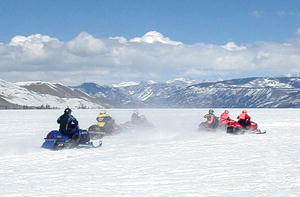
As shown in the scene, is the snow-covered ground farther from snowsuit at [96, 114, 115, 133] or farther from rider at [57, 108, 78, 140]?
snowsuit at [96, 114, 115, 133]

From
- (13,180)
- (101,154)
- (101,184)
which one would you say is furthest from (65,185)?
(101,154)

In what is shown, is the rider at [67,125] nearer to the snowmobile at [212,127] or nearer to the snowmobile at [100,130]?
the snowmobile at [100,130]

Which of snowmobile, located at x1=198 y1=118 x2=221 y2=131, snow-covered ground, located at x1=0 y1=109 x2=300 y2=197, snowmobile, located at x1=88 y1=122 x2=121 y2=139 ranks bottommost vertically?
snow-covered ground, located at x1=0 y1=109 x2=300 y2=197

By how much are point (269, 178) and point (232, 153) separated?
6.25 meters

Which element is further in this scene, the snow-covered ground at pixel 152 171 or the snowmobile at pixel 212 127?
the snowmobile at pixel 212 127

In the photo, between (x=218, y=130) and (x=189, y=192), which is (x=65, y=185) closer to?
(x=189, y=192)

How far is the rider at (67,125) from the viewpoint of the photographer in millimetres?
19641

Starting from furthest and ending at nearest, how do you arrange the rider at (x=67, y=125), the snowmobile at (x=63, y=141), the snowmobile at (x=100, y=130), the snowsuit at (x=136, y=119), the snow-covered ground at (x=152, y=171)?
the snowsuit at (x=136, y=119)
the snowmobile at (x=100, y=130)
the rider at (x=67, y=125)
the snowmobile at (x=63, y=141)
the snow-covered ground at (x=152, y=171)

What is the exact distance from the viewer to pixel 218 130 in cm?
2969

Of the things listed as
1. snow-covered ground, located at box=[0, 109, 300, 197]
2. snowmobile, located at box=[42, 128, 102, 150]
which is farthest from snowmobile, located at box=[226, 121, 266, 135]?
snowmobile, located at box=[42, 128, 102, 150]

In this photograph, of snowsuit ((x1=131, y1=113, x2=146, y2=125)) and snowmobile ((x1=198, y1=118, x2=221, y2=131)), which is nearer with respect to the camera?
snowmobile ((x1=198, y1=118, x2=221, y2=131))

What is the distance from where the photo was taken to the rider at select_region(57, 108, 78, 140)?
19641 millimetres

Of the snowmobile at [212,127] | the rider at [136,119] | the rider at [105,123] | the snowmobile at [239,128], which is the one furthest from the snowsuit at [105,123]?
the snowmobile at [239,128]

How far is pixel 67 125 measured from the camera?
1967 centimetres
